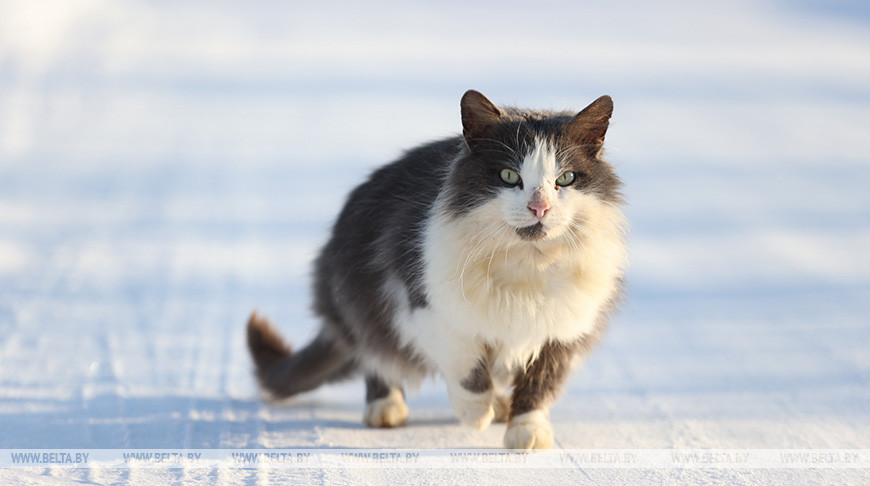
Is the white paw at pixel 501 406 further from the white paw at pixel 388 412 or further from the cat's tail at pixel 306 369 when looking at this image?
the cat's tail at pixel 306 369

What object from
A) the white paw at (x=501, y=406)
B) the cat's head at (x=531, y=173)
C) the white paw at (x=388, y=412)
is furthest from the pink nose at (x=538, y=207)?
the white paw at (x=388, y=412)

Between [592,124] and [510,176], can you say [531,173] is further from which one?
[592,124]

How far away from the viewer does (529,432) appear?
7.34 ft

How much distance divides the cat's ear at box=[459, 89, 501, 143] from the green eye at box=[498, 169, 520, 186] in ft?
0.40

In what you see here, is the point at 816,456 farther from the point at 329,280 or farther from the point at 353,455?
the point at 329,280

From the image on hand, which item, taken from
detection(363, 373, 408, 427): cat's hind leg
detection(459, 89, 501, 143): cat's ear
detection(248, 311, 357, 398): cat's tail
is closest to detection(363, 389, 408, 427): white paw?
detection(363, 373, 408, 427): cat's hind leg

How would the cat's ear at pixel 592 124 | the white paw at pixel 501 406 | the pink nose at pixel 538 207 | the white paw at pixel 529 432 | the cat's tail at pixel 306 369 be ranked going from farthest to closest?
the cat's tail at pixel 306 369
the white paw at pixel 501 406
the white paw at pixel 529 432
the cat's ear at pixel 592 124
the pink nose at pixel 538 207

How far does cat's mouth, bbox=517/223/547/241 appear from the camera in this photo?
1.92 meters

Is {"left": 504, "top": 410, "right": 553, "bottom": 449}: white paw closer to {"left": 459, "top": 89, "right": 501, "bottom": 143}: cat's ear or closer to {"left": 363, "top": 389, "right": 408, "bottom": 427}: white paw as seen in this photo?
{"left": 363, "top": 389, "right": 408, "bottom": 427}: white paw

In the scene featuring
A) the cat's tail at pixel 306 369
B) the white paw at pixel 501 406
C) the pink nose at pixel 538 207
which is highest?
the pink nose at pixel 538 207

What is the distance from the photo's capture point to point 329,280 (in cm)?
261

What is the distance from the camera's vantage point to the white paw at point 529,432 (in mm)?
2238

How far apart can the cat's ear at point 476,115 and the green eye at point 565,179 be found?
20 centimetres

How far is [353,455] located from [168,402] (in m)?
0.69
